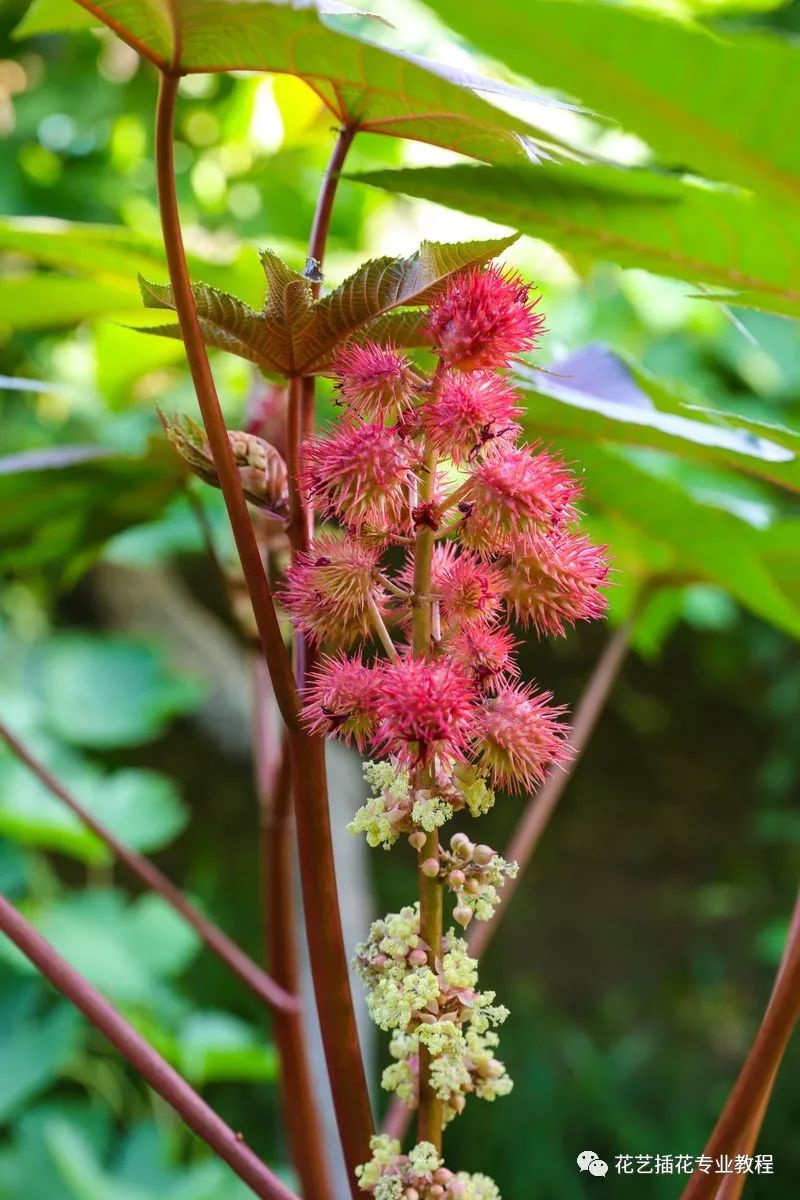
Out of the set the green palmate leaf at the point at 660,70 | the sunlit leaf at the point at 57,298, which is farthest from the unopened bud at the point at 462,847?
the sunlit leaf at the point at 57,298

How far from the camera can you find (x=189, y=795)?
2777 millimetres

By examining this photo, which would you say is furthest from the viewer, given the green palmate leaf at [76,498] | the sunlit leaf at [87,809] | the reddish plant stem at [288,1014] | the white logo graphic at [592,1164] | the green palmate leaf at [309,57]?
the sunlit leaf at [87,809]

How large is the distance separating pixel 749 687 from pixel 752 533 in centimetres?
188

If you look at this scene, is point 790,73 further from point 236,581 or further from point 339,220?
point 339,220

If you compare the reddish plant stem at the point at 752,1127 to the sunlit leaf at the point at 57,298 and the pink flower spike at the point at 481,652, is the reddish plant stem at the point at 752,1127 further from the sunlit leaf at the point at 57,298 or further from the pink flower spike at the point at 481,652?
the sunlit leaf at the point at 57,298

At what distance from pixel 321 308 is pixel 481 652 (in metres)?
0.12

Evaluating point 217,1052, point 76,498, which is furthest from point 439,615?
point 217,1052

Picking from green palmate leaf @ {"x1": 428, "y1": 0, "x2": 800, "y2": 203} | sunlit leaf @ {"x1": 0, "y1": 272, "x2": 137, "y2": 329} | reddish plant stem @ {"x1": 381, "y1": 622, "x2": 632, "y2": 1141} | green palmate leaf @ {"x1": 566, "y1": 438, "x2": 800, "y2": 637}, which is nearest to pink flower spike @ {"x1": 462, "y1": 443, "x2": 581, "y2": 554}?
green palmate leaf @ {"x1": 428, "y1": 0, "x2": 800, "y2": 203}

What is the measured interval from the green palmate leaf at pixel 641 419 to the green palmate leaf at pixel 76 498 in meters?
0.27

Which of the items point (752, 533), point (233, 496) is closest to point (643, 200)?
point (233, 496)

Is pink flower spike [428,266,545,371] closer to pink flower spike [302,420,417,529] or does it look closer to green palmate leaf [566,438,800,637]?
pink flower spike [302,420,417,529]

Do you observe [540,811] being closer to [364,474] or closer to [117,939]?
[364,474]

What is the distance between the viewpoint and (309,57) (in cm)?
33

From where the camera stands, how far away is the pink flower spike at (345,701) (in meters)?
0.33
